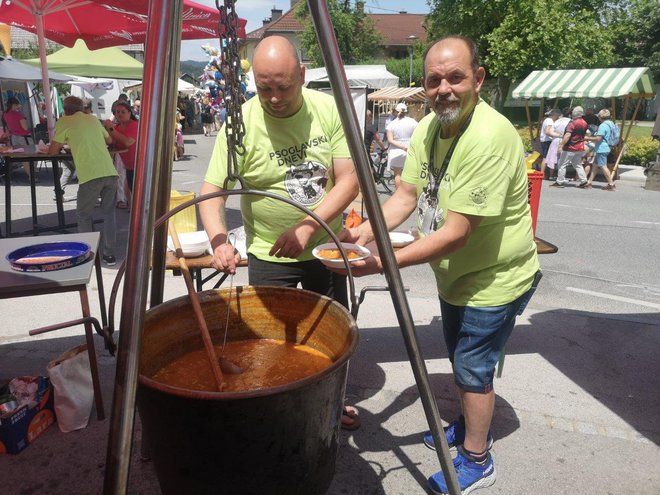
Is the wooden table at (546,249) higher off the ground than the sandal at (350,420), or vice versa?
the wooden table at (546,249)

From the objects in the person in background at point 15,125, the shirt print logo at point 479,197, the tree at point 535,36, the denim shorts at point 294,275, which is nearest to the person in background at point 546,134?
the denim shorts at point 294,275

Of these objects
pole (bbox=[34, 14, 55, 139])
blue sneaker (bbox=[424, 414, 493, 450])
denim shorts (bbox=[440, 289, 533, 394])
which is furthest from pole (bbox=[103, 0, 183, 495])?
pole (bbox=[34, 14, 55, 139])

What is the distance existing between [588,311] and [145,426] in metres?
4.08

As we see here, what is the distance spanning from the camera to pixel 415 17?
66438 mm

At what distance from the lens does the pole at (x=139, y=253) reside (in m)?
1.25

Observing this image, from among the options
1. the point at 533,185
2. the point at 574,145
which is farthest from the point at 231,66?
the point at 574,145

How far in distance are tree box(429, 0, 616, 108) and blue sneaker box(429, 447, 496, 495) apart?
2616 cm

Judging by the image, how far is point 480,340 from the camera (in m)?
2.20

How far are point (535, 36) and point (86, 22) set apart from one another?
22.5 m

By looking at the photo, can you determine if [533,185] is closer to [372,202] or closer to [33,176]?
[372,202]

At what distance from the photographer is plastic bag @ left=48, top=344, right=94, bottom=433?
2.77 m

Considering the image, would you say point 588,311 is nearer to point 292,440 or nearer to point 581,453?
point 581,453

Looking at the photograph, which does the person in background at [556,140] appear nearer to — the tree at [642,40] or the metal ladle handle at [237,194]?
the metal ladle handle at [237,194]

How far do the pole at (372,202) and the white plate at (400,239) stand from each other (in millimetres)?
1223
